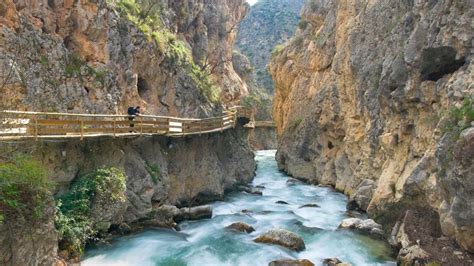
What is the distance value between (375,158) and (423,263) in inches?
519

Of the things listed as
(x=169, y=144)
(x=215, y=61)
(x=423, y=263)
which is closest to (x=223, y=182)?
(x=169, y=144)

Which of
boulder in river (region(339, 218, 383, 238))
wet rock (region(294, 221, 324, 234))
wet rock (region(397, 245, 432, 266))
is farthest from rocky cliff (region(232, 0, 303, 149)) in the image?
wet rock (region(397, 245, 432, 266))

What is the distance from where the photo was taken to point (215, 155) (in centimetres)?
2878

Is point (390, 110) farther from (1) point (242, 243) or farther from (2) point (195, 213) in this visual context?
(2) point (195, 213)

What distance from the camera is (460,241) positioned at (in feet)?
40.9

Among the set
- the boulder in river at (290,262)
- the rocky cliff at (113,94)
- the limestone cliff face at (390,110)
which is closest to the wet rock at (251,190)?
the rocky cliff at (113,94)

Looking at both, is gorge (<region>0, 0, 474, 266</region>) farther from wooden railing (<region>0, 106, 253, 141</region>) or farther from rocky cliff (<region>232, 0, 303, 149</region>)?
rocky cliff (<region>232, 0, 303, 149</region>)

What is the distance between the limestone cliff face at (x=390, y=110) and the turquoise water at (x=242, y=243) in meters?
2.30

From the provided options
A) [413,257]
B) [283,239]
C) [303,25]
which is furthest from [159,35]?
[303,25]

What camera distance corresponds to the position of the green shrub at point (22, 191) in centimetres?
981

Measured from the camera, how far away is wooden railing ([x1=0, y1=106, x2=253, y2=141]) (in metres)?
13.2

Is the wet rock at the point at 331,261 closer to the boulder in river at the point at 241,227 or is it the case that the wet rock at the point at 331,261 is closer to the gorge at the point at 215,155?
the gorge at the point at 215,155

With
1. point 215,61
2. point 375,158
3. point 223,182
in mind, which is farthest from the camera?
point 215,61

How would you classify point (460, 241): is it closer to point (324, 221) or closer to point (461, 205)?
point (461, 205)
